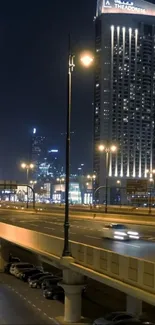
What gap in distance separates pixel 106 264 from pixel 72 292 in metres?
8.82

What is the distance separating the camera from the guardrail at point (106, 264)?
18.2 metres

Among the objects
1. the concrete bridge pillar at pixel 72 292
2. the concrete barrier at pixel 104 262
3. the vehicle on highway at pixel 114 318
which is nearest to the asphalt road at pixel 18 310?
the concrete bridge pillar at pixel 72 292

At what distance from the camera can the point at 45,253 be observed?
3033 centimetres

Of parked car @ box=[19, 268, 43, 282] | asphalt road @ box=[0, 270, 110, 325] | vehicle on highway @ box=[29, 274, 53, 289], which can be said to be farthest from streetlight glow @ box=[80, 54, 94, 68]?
parked car @ box=[19, 268, 43, 282]

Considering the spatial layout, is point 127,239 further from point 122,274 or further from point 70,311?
point 122,274

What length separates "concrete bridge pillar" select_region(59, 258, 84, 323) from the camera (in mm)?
29938

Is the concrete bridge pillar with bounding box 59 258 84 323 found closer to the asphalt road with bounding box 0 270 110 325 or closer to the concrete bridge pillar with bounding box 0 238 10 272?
the asphalt road with bounding box 0 270 110 325

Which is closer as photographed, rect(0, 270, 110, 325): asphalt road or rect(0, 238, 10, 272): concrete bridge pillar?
rect(0, 270, 110, 325): asphalt road

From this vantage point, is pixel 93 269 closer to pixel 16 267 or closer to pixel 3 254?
pixel 16 267

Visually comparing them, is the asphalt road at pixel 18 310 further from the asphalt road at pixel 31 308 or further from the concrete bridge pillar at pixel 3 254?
the concrete bridge pillar at pixel 3 254

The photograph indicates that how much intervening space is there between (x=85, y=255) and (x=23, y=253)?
52.8 m

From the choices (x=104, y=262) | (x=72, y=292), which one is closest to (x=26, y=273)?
(x=72, y=292)

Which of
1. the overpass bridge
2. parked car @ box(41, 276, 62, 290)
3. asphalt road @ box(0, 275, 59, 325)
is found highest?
the overpass bridge

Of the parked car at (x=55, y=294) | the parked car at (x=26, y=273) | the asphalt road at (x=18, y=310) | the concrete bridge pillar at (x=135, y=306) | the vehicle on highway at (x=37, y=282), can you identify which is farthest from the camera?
the parked car at (x=26, y=273)
